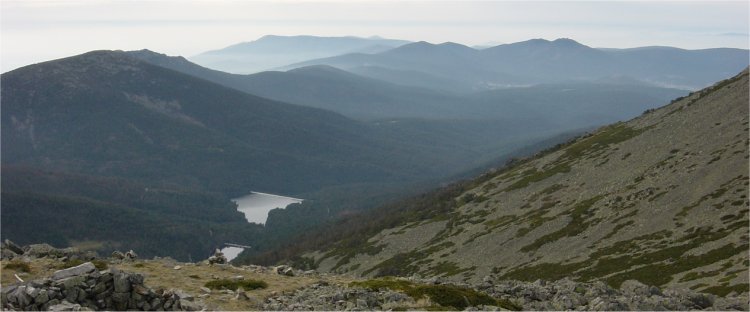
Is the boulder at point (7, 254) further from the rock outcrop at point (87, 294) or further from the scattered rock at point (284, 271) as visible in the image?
the scattered rock at point (284, 271)

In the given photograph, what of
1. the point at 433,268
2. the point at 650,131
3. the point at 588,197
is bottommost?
the point at 433,268

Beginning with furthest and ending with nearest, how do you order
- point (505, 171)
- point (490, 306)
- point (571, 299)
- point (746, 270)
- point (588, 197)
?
point (505, 171), point (588, 197), point (746, 270), point (571, 299), point (490, 306)

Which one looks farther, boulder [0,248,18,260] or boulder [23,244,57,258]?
boulder [23,244,57,258]

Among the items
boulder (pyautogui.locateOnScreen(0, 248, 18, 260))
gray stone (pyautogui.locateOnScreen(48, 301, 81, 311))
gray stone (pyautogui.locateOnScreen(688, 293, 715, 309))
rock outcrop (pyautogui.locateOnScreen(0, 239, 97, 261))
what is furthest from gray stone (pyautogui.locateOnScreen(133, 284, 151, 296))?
gray stone (pyautogui.locateOnScreen(688, 293, 715, 309))

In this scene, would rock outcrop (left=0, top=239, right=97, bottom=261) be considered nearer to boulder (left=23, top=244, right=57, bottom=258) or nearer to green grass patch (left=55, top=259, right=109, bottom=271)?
boulder (left=23, top=244, right=57, bottom=258)

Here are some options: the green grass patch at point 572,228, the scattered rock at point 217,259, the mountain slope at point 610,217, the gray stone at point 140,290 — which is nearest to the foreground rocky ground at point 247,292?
the gray stone at point 140,290

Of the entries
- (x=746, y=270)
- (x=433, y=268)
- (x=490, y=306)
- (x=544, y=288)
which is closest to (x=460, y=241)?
(x=433, y=268)

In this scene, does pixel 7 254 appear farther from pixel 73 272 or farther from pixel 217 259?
pixel 73 272

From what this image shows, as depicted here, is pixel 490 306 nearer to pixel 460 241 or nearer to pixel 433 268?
pixel 433 268
